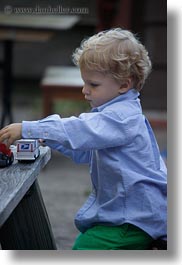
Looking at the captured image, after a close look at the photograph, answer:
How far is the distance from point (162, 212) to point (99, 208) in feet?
0.67

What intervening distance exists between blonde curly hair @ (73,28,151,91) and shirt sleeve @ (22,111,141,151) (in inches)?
6.3

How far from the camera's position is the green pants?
7.71 feet

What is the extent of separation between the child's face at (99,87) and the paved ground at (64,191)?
3.76 ft

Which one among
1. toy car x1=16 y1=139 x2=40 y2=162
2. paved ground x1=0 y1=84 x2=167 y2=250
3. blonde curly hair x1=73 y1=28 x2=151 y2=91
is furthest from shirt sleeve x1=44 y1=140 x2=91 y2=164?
paved ground x1=0 y1=84 x2=167 y2=250

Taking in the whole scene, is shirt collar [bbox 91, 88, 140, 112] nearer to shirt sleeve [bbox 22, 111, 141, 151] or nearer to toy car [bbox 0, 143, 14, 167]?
shirt sleeve [bbox 22, 111, 141, 151]

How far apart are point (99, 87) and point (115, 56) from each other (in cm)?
11

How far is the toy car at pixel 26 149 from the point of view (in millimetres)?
2250

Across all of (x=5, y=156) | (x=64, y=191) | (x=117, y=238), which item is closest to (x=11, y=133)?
(x=5, y=156)

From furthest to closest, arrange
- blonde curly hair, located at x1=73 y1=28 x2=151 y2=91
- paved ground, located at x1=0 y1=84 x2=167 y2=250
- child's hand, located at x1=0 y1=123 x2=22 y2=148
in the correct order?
1. paved ground, located at x1=0 y1=84 x2=167 y2=250
2. blonde curly hair, located at x1=73 y1=28 x2=151 y2=91
3. child's hand, located at x1=0 y1=123 x2=22 y2=148

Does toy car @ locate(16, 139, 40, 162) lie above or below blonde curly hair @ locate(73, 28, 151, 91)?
below

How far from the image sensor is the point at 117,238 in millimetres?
2352

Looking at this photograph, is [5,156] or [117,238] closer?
[5,156]

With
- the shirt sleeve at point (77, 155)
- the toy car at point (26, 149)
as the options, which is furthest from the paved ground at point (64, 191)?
the toy car at point (26, 149)

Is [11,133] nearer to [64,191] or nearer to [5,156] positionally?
[5,156]
